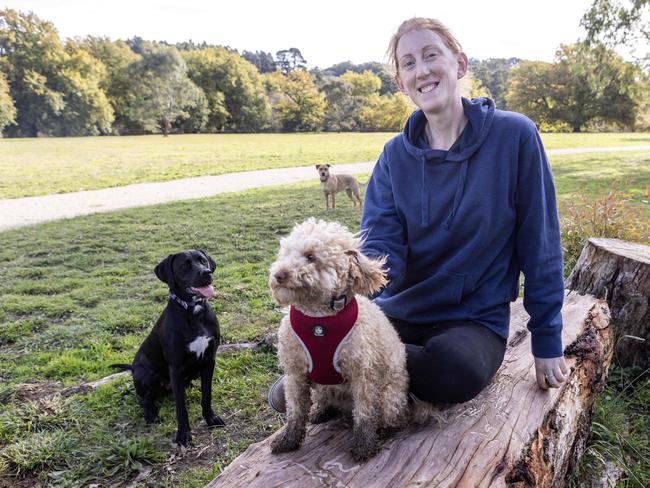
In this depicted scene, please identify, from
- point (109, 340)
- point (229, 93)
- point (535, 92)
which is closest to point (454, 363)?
point (109, 340)

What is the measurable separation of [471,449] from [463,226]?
1.11m

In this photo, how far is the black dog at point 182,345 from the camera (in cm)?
356

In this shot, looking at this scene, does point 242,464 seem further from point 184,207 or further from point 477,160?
point 184,207

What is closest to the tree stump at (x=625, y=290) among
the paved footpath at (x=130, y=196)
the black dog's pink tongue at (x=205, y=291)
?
the black dog's pink tongue at (x=205, y=291)

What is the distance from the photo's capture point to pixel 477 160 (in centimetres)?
254

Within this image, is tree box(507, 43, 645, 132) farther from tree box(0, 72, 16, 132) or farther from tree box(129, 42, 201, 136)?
tree box(0, 72, 16, 132)

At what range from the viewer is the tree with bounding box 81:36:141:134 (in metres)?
58.6

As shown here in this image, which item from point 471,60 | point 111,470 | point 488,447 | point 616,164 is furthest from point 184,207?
point 616,164

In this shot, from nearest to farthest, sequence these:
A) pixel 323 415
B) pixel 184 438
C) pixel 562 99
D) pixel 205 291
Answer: pixel 323 415 < pixel 184 438 < pixel 205 291 < pixel 562 99

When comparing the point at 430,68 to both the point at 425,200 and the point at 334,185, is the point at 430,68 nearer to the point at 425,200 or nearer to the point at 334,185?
the point at 425,200

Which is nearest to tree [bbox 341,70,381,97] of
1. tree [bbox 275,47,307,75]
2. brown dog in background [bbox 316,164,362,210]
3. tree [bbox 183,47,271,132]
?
tree [bbox 183,47,271,132]

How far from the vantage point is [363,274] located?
207 centimetres

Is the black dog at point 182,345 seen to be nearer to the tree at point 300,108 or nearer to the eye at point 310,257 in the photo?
the eye at point 310,257

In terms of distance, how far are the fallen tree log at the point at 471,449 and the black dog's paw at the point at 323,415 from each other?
1.7 inches
